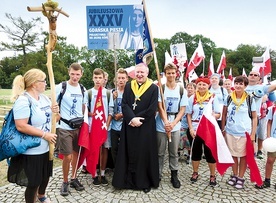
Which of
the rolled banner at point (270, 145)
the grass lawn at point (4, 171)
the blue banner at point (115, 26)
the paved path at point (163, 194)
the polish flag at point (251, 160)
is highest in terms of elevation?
the blue banner at point (115, 26)

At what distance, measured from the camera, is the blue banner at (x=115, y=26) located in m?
5.45

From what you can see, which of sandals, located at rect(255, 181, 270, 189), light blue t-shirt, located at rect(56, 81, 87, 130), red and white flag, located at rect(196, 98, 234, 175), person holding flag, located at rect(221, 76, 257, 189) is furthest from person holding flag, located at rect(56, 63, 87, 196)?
sandals, located at rect(255, 181, 270, 189)

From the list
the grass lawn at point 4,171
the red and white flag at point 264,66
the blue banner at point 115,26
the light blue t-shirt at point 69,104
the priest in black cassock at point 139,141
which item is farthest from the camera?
the red and white flag at point 264,66

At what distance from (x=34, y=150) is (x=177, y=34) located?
5767cm

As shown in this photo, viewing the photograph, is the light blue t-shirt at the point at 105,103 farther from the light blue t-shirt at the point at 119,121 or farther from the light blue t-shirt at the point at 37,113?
the light blue t-shirt at the point at 37,113

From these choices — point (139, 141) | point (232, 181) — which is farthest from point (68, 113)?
point (232, 181)

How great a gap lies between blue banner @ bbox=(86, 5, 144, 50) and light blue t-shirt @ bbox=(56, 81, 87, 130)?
4.87 ft

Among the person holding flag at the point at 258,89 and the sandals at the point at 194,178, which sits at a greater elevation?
the person holding flag at the point at 258,89

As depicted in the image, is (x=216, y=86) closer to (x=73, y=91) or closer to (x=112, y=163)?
(x=112, y=163)

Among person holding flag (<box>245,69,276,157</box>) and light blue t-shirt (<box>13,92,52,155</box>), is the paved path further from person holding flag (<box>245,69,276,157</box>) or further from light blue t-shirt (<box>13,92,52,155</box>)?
person holding flag (<box>245,69,276,157</box>)

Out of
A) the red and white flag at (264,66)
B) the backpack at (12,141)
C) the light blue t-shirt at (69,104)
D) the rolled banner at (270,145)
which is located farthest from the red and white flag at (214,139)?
the red and white flag at (264,66)

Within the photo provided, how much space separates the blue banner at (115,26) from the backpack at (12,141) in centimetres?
270

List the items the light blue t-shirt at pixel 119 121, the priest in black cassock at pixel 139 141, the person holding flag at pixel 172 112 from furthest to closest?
the light blue t-shirt at pixel 119 121, the person holding flag at pixel 172 112, the priest in black cassock at pixel 139 141

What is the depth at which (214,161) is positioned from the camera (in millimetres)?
4730
